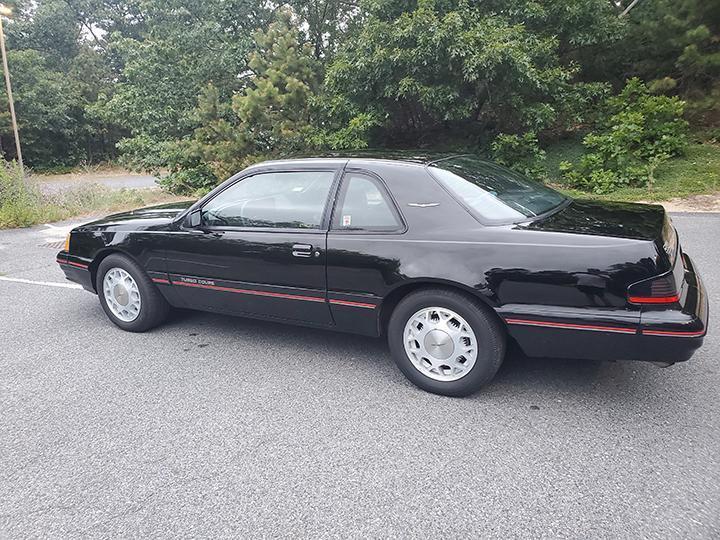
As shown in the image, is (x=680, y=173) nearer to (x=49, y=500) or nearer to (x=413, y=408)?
(x=413, y=408)

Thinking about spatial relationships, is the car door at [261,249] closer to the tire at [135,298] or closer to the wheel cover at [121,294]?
the tire at [135,298]

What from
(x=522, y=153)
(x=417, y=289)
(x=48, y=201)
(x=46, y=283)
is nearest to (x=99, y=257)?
(x=46, y=283)

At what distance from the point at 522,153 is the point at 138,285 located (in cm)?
1086

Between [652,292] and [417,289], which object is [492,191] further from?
[652,292]

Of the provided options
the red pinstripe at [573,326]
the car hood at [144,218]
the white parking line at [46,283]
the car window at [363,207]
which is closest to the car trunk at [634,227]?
the red pinstripe at [573,326]

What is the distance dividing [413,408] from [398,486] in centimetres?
70

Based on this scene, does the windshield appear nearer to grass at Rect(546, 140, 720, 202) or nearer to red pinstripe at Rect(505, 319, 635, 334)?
red pinstripe at Rect(505, 319, 635, 334)

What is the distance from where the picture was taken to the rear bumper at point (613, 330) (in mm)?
2594

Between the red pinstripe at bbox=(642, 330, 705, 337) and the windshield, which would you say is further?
the windshield

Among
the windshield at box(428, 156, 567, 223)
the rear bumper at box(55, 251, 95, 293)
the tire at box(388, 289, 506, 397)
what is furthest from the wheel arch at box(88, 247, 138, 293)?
the windshield at box(428, 156, 567, 223)

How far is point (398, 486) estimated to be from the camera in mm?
2373

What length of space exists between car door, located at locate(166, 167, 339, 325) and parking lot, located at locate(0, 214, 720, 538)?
1.41 feet

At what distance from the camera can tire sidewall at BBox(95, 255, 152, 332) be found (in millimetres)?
4258

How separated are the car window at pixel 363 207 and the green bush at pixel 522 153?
33.0 feet
